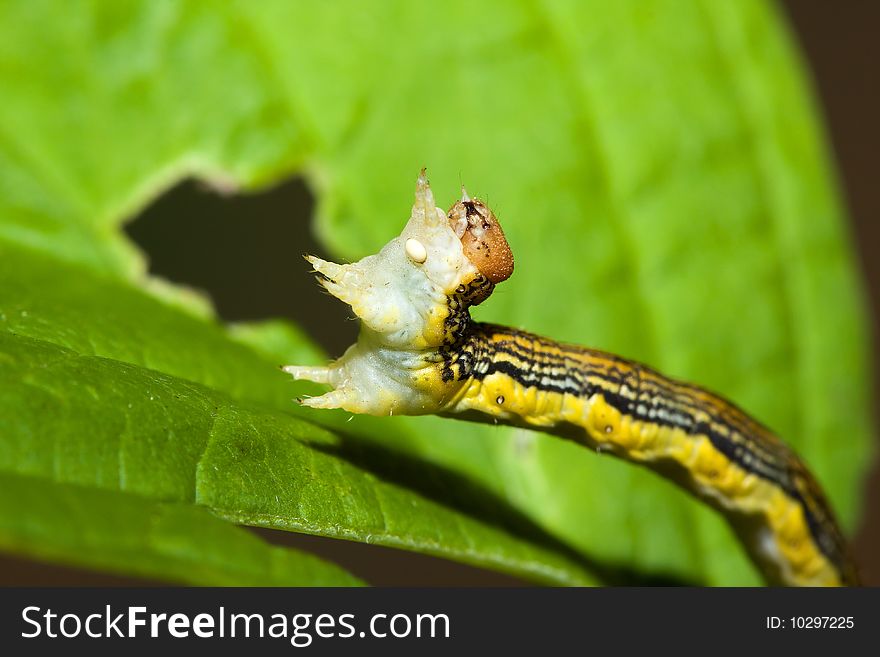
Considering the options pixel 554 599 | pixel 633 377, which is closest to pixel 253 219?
pixel 633 377

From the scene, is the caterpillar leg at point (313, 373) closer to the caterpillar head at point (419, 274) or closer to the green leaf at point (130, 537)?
the caterpillar head at point (419, 274)

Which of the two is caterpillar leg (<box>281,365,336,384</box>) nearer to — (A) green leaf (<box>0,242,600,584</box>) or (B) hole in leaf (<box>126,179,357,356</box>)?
(A) green leaf (<box>0,242,600,584</box>)

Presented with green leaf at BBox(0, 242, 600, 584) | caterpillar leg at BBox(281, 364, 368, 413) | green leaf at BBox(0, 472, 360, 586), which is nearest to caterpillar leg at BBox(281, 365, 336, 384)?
caterpillar leg at BBox(281, 364, 368, 413)

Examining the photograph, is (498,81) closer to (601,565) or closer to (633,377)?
(633,377)

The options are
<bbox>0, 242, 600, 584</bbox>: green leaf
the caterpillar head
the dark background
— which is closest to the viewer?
<bbox>0, 242, 600, 584</bbox>: green leaf

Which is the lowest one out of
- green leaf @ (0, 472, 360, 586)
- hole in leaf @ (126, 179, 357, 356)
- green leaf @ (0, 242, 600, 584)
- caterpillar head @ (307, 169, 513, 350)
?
green leaf @ (0, 472, 360, 586)

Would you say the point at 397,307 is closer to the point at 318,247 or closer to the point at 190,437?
the point at 190,437

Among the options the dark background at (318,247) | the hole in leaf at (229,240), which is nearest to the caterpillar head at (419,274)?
the hole in leaf at (229,240)
